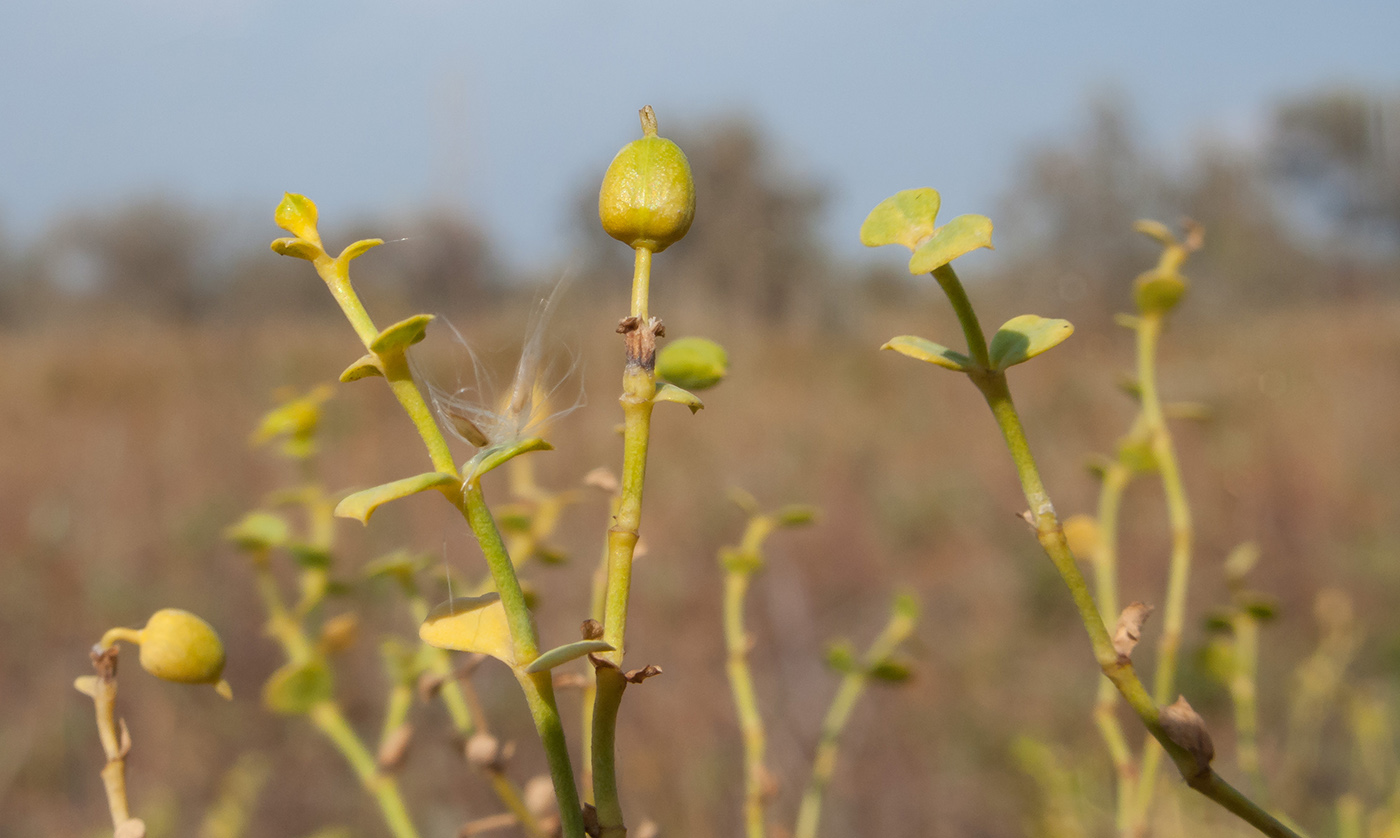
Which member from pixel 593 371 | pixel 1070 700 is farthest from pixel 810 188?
pixel 1070 700

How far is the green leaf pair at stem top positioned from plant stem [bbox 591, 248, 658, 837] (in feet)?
0.14

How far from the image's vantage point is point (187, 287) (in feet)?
31.0

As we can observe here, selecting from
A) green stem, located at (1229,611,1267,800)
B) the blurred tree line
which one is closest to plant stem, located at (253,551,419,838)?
green stem, located at (1229,611,1267,800)

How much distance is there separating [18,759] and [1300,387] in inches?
167

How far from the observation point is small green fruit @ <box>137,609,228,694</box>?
20cm

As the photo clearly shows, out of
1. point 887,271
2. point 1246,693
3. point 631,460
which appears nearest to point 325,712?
point 631,460

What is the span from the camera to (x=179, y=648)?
200 mm

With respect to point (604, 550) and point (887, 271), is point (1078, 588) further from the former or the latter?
point (887, 271)

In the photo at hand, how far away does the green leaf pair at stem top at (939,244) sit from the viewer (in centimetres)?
16

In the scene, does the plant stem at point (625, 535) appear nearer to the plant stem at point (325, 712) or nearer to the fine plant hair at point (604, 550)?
the fine plant hair at point (604, 550)

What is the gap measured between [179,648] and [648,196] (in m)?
0.13

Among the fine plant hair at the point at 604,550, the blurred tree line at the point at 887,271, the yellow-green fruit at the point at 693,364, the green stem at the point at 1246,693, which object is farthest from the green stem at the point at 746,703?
the blurred tree line at the point at 887,271

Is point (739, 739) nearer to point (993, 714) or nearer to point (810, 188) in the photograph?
point (993, 714)

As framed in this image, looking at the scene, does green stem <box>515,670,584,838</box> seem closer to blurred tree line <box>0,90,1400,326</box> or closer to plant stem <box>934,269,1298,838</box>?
plant stem <box>934,269,1298,838</box>
